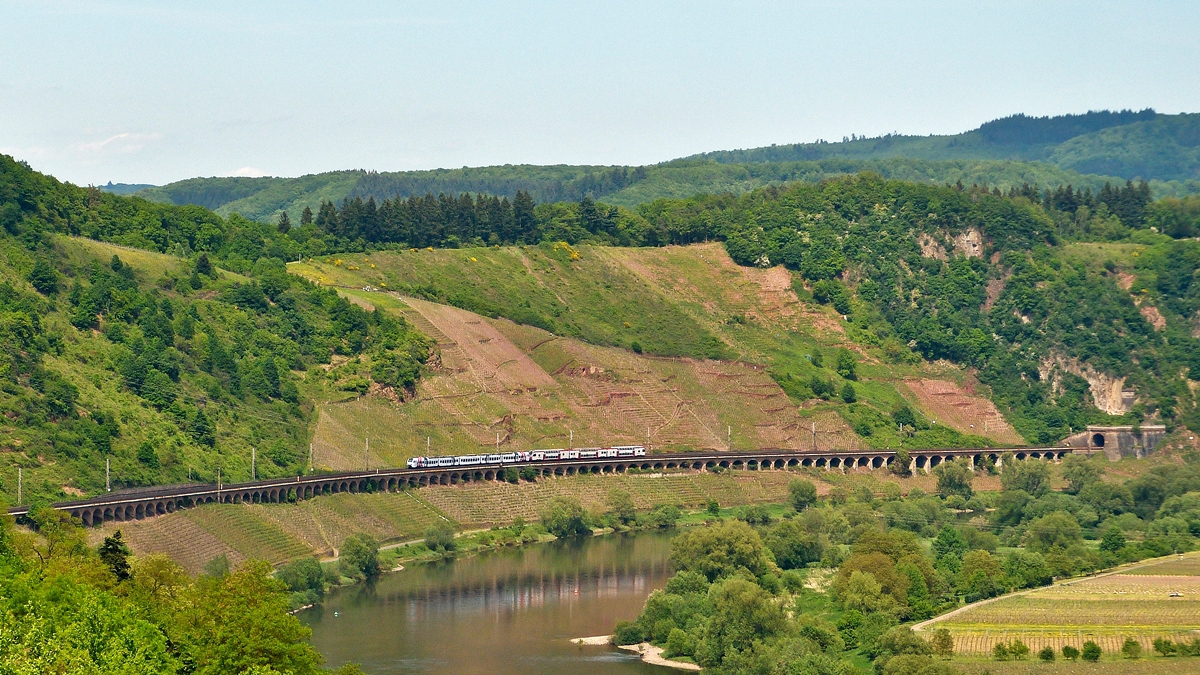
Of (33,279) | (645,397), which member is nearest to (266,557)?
(33,279)

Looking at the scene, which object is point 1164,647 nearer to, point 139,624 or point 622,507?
point 139,624

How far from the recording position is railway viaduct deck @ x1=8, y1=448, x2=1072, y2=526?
419 feet

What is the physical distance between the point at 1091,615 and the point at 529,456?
254 feet

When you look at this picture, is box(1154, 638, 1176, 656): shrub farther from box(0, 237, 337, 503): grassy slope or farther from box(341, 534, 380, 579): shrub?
box(0, 237, 337, 503): grassy slope

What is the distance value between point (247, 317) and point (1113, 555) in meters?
85.0

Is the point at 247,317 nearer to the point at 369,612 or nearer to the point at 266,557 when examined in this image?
the point at 266,557

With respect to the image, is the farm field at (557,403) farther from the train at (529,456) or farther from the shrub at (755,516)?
the shrub at (755,516)

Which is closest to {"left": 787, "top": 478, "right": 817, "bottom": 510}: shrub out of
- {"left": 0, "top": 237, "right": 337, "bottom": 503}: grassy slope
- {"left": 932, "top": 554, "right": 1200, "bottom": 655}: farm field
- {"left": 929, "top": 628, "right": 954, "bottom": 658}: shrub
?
{"left": 0, "top": 237, "right": 337, "bottom": 503}: grassy slope

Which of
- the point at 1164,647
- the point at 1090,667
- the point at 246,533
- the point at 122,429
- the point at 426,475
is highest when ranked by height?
the point at 122,429

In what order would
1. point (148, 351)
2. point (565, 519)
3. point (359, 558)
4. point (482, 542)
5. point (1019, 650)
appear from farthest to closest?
point (565, 519), point (148, 351), point (482, 542), point (359, 558), point (1019, 650)

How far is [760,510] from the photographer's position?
16225cm

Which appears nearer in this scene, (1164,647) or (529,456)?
(1164,647)

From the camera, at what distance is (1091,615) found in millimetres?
101938

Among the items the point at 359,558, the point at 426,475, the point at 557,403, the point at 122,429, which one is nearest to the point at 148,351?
the point at 122,429
